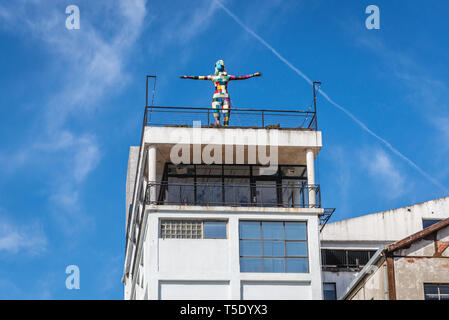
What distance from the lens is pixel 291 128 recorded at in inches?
2055

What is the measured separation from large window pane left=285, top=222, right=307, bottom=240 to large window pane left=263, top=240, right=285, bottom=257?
0.55 m

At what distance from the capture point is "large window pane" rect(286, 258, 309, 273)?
1929 inches

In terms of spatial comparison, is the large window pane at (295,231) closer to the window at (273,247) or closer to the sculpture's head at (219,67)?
the window at (273,247)

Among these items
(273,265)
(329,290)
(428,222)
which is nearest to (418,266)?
(273,265)

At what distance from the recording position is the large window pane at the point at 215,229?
49.1 meters

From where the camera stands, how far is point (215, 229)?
49250 millimetres

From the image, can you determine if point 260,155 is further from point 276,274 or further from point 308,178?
point 276,274

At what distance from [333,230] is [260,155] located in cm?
1148

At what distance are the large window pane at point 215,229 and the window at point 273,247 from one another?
0.88 m

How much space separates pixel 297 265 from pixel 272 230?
209cm

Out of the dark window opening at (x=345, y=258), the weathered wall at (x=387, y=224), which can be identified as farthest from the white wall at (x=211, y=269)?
the weathered wall at (x=387, y=224)

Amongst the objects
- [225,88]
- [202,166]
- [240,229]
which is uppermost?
[225,88]
